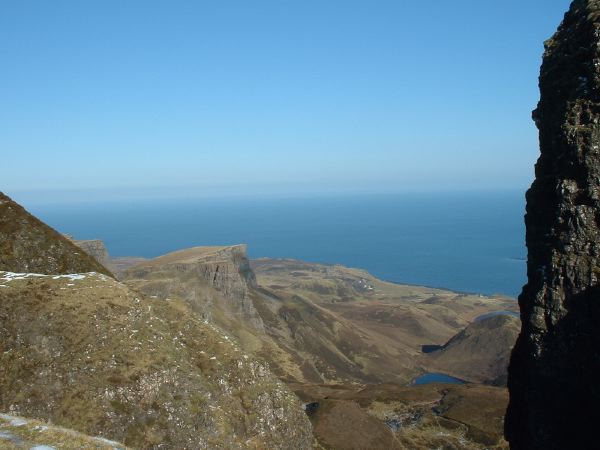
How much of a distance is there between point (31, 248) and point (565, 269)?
39803 mm

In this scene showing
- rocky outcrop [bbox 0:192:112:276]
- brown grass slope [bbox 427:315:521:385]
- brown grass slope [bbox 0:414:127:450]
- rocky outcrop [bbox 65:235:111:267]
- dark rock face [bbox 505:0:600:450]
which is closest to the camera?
brown grass slope [bbox 0:414:127:450]

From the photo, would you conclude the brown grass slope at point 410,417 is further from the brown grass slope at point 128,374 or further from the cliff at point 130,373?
the brown grass slope at point 128,374

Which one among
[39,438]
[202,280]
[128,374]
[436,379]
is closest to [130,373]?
[128,374]

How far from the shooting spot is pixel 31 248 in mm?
38906

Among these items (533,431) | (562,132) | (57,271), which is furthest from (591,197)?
(57,271)

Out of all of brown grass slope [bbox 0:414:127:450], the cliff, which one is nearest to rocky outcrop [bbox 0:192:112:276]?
the cliff

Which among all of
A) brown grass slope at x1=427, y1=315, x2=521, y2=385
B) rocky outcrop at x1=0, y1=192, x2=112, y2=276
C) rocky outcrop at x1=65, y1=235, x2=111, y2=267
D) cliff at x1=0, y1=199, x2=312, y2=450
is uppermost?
rocky outcrop at x1=0, y1=192, x2=112, y2=276

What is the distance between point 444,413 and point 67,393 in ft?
234

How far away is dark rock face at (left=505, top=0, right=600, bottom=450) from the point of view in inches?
998

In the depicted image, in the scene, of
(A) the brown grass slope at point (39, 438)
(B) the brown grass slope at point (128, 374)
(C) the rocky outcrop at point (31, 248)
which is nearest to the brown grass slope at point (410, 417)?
(B) the brown grass slope at point (128, 374)

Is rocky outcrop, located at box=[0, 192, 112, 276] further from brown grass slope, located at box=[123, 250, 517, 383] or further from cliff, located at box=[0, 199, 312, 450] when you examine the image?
brown grass slope, located at box=[123, 250, 517, 383]

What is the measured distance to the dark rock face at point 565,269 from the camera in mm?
25359

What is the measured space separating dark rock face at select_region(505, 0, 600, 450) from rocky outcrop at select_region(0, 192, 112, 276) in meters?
35.3

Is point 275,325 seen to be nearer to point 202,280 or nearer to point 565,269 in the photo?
point 202,280
